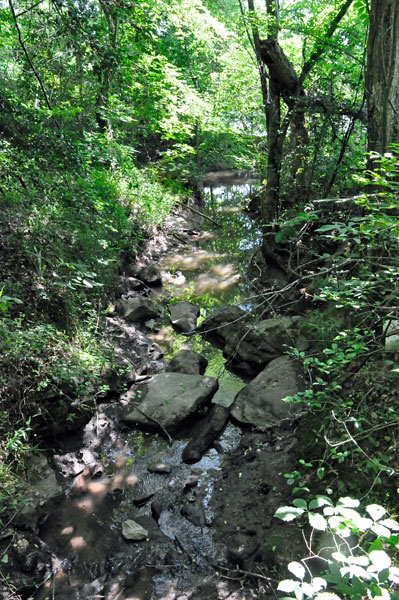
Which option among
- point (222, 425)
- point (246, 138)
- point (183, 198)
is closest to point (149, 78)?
point (246, 138)

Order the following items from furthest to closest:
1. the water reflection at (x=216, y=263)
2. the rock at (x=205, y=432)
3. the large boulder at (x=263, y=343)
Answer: the water reflection at (x=216, y=263) < the large boulder at (x=263, y=343) < the rock at (x=205, y=432)

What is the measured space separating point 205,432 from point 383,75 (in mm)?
4052

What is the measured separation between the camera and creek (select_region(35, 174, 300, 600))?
9.71ft

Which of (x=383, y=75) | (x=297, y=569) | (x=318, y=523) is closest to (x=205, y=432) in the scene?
(x=318, y=523)

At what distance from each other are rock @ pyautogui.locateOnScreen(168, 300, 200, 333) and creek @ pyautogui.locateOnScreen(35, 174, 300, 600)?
1647mm

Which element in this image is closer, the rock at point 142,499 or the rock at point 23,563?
the rock at point 23,563

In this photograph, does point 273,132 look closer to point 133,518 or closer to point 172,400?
point 172,400

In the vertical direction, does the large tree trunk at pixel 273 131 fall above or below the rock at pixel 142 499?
above

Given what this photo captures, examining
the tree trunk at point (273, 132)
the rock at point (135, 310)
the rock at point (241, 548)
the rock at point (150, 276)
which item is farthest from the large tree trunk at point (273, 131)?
the rock at point (241, 548)

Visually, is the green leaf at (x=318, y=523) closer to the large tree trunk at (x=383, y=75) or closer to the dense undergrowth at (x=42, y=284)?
the dense undergrowth at (x=42, y=284)

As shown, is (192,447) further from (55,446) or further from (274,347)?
(274,347)

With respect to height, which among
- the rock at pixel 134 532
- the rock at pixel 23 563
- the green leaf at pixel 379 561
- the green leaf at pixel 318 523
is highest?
the green leaf at pixel 379 561

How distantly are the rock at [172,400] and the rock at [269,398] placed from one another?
45cm

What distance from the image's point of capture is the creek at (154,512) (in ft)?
9.71
